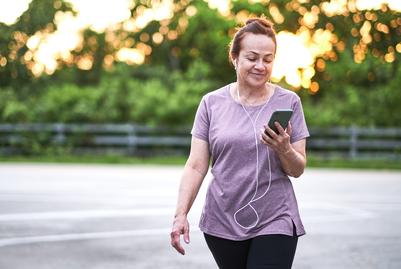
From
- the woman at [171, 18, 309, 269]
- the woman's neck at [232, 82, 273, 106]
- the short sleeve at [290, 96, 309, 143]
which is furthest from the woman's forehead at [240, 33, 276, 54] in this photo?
the short sleeve at [290, 96, 309, 143]

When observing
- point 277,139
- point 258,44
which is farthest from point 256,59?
point 277,139

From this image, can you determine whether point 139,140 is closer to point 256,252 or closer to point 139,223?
point 139,223

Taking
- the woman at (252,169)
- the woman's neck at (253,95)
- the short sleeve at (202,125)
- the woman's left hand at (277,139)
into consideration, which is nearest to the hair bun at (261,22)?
the woman at (252,169)

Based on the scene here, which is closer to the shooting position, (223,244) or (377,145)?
(223,244)

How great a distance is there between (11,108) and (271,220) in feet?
81.7

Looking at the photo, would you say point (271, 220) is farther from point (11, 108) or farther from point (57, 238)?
point (11, 108)

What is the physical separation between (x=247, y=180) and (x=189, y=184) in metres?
0.36

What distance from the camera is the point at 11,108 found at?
27359 millimetres

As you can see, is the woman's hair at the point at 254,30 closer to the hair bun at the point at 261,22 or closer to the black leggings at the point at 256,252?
the hair bun at the point at 261,22

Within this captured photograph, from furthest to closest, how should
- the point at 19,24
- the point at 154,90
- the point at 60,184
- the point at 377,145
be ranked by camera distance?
the point at 154,90, the point at 377,145, the point at 19,24, the point at 60,184

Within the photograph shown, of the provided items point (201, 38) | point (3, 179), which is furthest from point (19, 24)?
point (201, 38)

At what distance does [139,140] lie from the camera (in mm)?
27281

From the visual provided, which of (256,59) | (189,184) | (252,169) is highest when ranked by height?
(256,59)

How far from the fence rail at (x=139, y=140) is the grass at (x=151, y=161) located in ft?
2.20
